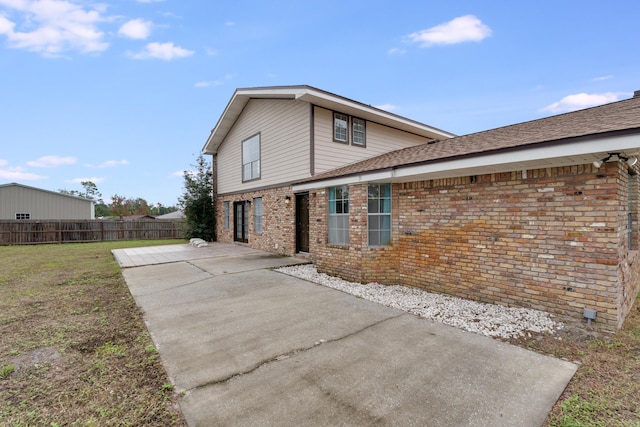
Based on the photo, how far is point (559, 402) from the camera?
97.5 inches

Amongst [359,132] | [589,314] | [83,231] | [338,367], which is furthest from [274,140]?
[83,231]

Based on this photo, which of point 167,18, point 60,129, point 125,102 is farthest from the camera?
point 60,129

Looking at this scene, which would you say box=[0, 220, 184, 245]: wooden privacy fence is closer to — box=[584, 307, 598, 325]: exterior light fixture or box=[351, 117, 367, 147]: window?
box=[351, 117, 367, 147]: window

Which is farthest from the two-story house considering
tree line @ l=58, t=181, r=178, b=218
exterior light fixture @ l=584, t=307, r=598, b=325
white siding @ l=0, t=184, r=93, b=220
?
tree line @ l=58, t=181, r=178, b=218

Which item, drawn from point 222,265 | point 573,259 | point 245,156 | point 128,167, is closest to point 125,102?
point 245,156

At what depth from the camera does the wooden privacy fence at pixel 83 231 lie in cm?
1703

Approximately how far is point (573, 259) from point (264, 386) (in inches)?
181

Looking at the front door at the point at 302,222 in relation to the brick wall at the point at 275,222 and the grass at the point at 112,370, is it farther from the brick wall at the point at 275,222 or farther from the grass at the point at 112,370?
the grass at the point at 112,370

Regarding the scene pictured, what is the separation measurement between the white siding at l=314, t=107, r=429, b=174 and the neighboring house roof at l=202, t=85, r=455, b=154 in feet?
0.92

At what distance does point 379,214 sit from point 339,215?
1180 mm

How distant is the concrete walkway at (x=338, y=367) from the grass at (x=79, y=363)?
0.23 m

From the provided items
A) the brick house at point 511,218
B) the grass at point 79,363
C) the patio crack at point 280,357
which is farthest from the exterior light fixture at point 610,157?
the grass at point 79,363

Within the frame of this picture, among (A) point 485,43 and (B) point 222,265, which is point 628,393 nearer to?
(B) point 222,265

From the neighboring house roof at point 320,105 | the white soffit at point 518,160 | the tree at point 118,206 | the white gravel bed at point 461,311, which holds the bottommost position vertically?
the white gravel bed at point 461,311
